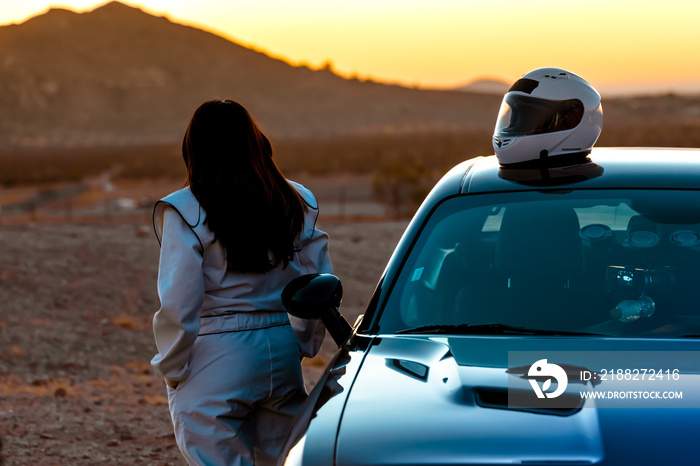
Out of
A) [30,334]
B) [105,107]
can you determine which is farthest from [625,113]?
[30,334]

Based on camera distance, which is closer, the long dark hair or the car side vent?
the car side vent

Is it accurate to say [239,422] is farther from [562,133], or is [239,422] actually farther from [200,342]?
[562,133]

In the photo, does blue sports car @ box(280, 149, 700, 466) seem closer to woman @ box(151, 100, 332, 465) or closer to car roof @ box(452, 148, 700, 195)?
car roof @ box(452, 148, 700, 195)

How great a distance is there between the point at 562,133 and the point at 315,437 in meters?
1.93

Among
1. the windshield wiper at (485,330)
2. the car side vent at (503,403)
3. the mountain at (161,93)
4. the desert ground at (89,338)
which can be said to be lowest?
the mountain at (161,93)

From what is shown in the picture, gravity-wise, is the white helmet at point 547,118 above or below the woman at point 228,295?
above

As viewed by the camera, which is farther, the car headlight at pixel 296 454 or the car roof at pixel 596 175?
the car roof at pixel 596 175

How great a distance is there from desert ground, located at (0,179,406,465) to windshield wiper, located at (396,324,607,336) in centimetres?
361

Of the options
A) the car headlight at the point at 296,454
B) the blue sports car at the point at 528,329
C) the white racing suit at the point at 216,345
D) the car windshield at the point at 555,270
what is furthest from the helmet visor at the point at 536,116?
the car headlight at the point at 296,454

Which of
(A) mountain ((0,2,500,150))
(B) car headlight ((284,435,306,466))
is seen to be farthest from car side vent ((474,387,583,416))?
(A) mountain ((0,2,500,150))

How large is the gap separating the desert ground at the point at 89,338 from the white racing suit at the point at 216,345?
8.90ft

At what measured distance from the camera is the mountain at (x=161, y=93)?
139750mm

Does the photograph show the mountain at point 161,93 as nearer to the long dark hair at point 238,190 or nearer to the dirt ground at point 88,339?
A: the dirt ground at point 88,339

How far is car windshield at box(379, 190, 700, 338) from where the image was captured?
3.00 m
